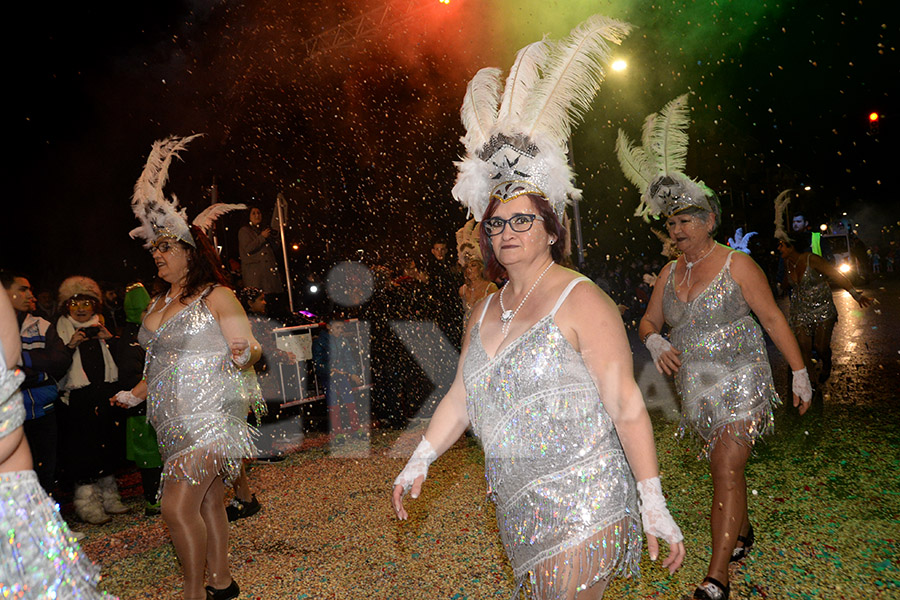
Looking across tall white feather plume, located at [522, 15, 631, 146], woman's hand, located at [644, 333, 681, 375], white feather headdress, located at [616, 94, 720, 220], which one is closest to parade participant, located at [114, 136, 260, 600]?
tall white feather plume, located at [522, 15, 631, 146]

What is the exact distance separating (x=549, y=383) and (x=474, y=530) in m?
2.63

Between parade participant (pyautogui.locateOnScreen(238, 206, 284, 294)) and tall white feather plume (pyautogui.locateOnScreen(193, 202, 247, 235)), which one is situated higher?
tall white feather plume (pyautogui.locateOnScreen(193, 202, 247, 235))

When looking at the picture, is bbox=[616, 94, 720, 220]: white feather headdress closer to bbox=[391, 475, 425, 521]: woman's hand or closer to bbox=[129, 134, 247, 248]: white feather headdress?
bbox=[391, 475, 425, 521]: woman's hand

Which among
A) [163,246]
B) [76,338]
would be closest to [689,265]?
[163,246]

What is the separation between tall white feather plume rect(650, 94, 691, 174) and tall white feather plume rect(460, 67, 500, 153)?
1569 millimetres

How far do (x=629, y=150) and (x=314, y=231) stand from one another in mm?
8830

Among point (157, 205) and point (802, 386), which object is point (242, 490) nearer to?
point (157, 205)

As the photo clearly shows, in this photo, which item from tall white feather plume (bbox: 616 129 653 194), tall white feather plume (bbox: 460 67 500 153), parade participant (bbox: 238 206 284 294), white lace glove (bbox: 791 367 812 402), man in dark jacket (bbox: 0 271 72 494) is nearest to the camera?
tall white feather plume (bbox: 460 67 500 153)

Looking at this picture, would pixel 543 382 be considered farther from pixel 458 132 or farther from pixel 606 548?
pixel 458 132

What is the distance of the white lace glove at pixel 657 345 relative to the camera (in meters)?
3.42

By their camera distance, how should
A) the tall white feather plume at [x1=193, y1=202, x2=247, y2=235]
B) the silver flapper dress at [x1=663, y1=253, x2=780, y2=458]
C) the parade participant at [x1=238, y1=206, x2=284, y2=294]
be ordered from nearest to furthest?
the silver flapper dress at [x1=663, y1=253, x2=780, y2=458] < the tall white feather plume at [x1=193, y1=202, x2=247, y2=235] < the parade participant at [x1=238, y1=206, x2=284, y2=294]

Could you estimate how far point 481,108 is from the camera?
2605 mm

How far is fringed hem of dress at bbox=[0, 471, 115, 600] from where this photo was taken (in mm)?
1505

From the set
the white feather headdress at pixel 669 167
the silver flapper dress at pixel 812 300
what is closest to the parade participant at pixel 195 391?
the white feather headdress at pixel 669 167
